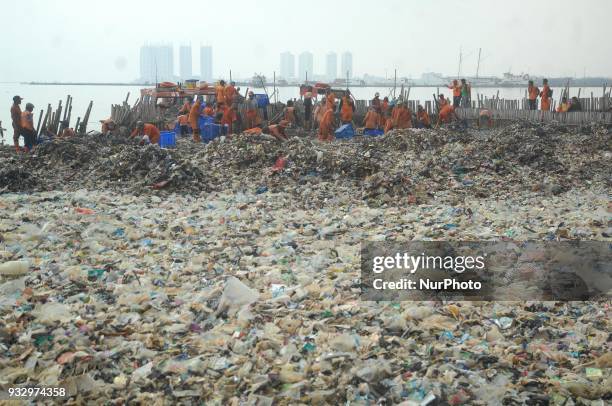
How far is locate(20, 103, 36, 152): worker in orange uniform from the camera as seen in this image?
40.5 ft

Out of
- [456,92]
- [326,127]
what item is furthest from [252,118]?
[456,92]

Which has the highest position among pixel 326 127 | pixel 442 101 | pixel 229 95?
pixel 229 95

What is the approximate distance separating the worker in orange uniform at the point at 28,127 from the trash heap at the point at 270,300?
3.53m

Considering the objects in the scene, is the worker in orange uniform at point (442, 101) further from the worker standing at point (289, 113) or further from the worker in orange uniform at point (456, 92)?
the worker standing at point (289, 113)

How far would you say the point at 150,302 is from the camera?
4480 millimetres

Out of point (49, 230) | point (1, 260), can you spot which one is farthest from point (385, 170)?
point (1, 260)

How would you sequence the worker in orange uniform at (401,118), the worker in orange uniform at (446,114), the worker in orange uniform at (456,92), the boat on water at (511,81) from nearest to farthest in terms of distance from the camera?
the worker in orange uniform at (401,118) < the worker in orange uniform at (446,114) < the worker in orange uniform at (456,92) < the boat on water at (511,81)

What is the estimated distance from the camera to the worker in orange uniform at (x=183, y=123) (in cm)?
1639

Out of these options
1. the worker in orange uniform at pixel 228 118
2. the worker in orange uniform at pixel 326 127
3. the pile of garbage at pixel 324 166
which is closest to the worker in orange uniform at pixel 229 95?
the worker in orange uniform at pixel 228 118

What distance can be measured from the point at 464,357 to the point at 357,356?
72 centimetres
